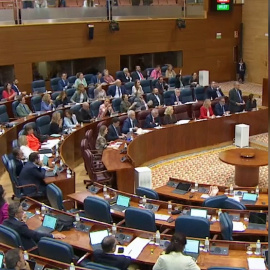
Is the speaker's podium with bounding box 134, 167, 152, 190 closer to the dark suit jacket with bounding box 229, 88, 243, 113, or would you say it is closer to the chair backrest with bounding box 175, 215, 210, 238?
the chair backrest with bounding box 175, 215, 210, 238

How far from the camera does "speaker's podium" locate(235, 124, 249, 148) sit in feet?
44.1

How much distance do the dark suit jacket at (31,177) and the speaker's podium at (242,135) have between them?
6247mm

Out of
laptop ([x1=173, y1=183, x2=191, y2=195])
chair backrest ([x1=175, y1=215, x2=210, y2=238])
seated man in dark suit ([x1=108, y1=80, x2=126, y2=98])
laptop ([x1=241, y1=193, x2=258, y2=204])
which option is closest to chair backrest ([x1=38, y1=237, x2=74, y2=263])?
chair backrest ([x1=175, y1=215, x2=210, y2=238])

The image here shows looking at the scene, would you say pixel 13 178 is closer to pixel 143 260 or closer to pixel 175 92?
pixel 143 260

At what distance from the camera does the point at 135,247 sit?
6418 millimetres

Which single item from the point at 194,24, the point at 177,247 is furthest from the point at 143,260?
Answer: the point at 194,24

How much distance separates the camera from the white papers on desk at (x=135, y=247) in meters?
6.24

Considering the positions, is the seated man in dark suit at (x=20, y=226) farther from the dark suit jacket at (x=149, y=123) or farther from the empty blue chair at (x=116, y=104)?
the empty blue chair at (x=116, y=104)

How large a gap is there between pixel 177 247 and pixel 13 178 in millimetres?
4500

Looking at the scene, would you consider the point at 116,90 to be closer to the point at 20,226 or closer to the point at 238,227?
the point at 238,227

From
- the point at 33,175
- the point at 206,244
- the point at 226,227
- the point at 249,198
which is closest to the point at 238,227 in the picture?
the point at 226,227

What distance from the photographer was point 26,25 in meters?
16.5

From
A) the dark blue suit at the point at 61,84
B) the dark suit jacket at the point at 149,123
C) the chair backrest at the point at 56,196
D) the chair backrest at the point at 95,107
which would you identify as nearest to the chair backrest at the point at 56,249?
Result: the chair backrest at the point at 56,196

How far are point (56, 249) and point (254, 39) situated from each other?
1751cm
